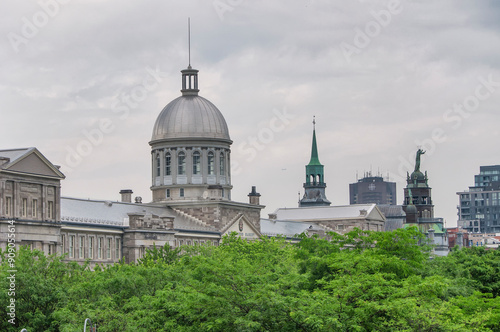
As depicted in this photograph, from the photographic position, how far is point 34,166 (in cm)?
8988

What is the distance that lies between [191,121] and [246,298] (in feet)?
238

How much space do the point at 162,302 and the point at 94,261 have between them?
42481 mm

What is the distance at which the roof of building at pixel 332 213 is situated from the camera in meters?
171

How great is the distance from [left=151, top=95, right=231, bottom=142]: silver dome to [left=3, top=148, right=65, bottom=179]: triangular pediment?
38.4 m

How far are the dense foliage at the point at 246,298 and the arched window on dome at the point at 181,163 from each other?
191 feet

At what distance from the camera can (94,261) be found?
103 m

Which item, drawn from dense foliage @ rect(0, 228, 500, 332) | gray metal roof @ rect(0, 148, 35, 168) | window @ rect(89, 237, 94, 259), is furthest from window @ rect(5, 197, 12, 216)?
dense foliage @ rect(0, 228, 500, 332)

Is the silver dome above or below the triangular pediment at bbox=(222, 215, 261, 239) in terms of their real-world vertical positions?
above

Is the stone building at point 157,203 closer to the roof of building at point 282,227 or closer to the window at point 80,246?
the window at point 80,246

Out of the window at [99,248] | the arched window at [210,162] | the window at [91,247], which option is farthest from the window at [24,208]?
the arched window at [210,162]

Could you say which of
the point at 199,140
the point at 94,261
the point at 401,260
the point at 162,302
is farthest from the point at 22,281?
the point at 199,140

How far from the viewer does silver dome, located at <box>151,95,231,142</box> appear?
5108 inches

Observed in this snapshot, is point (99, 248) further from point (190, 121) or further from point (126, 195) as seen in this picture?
point (190, 121)

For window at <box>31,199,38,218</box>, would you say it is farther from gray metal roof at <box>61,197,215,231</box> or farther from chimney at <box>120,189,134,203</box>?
chimney at <box>120,189,134,203</box>
